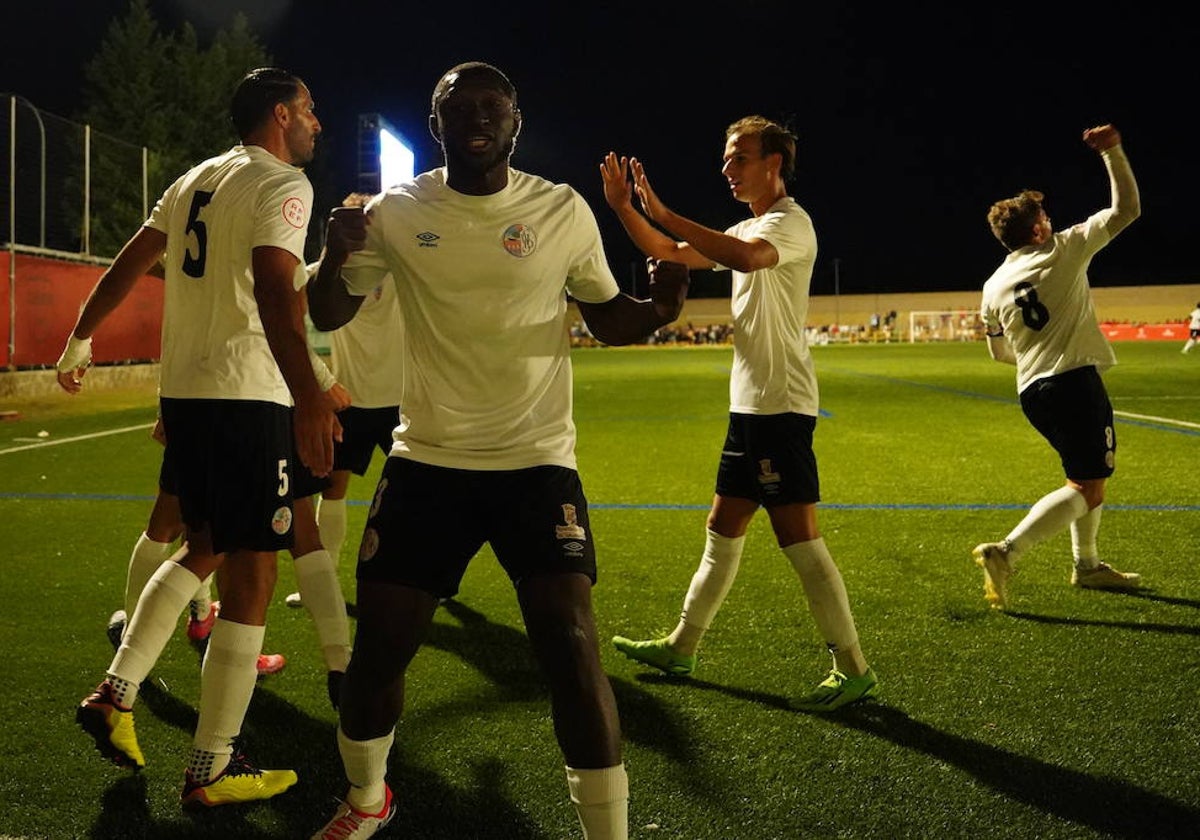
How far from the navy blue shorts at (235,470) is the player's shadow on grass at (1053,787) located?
6.61ft

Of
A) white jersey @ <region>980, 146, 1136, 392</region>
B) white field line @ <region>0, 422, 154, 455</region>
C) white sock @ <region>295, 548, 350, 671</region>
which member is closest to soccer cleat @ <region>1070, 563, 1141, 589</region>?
white jersey @ <region>980, 146, 1136, 392</region>

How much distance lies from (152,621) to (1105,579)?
4.49m

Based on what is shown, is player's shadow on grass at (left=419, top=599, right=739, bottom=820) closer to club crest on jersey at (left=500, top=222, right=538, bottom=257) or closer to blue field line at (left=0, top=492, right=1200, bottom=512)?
club crest on jersey at (left=500, top=222, right=538, bottom=257)

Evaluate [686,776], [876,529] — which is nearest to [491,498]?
[686,776]

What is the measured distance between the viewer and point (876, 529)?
7137 millimetres

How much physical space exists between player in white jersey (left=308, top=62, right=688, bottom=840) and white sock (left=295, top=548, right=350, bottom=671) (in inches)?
50.9

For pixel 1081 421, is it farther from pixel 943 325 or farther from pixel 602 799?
pixel 943 325

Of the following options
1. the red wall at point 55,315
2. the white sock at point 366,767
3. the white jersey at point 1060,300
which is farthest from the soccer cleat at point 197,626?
the red wall at point 55,315

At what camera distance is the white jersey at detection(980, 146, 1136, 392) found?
17.7ft

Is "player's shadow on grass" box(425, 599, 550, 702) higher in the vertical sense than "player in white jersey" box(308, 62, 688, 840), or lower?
lower

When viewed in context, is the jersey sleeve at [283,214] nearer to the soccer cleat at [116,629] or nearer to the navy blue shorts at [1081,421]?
the soccer cleat at [116,629]

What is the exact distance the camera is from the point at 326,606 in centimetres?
397

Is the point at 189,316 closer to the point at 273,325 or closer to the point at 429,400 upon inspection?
the point at 273,325

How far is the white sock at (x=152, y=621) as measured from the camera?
339cm
